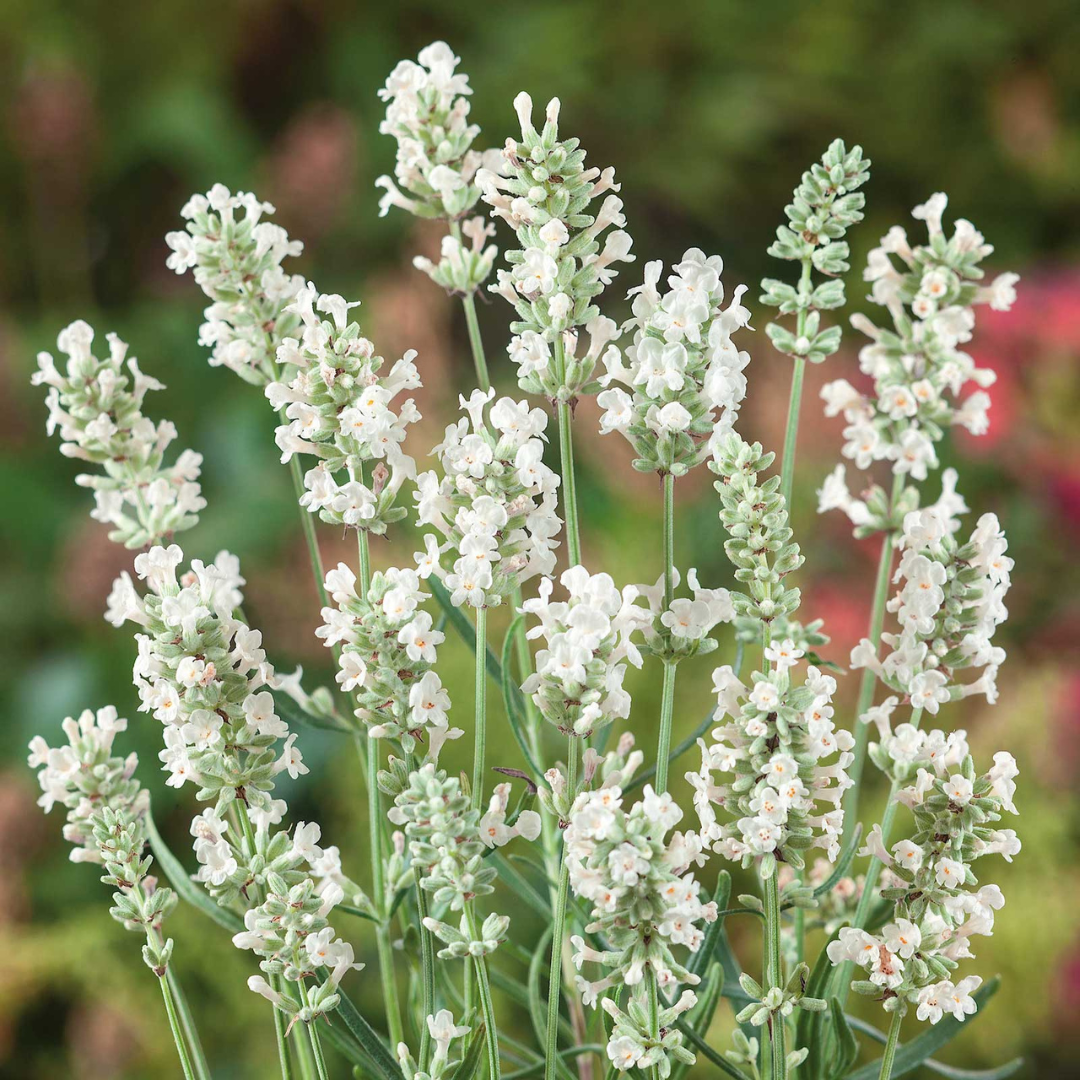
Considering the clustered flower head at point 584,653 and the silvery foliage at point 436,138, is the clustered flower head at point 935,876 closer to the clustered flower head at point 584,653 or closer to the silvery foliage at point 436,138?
the clustered flower head at point 584,653

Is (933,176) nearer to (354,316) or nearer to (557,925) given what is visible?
(354,316)

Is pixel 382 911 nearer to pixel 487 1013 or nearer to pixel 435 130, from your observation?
pixel 487 1013

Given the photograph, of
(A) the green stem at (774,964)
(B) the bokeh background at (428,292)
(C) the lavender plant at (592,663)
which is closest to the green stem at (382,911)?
(C) the lavender plant at (592,663)

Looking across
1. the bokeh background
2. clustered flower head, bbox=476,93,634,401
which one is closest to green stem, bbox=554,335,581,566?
clustered flower head, bbox=476,93,634,401

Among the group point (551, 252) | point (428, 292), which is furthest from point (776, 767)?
point (428, 292)

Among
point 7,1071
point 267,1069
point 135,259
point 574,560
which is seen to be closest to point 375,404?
point 574,560

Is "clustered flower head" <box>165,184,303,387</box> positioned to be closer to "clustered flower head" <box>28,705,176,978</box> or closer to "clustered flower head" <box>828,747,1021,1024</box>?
"clustered flower head" <box>28,705,176,978</box>
